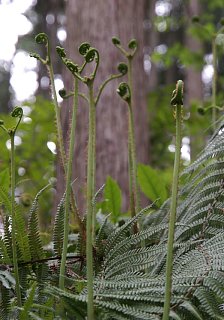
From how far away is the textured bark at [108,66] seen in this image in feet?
9.25

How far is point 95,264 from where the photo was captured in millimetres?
894

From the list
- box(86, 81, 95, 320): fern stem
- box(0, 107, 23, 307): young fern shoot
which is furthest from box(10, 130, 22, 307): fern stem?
box(86, 81, 95, 320): fern stem

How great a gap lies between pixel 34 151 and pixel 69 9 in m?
1.10

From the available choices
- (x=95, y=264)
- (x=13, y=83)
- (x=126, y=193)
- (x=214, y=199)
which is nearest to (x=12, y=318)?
(x=95, y=264)

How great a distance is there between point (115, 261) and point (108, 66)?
2.19m

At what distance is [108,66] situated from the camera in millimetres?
2916

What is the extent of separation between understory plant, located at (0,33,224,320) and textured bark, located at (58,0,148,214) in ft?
5.39

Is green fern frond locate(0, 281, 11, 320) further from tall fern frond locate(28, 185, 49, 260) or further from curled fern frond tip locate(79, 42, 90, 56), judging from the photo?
curled fern frond tip locate(79, 42, 90, 56)

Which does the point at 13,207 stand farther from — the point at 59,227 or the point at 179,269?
the point at 179,269

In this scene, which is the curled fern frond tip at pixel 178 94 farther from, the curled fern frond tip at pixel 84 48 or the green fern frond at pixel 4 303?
the green fern frond at pixel 4 303

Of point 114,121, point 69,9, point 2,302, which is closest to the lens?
point 2,302

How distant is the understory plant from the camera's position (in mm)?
695

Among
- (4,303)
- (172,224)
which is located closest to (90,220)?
(172,224)

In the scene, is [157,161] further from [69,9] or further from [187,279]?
[187,279]
